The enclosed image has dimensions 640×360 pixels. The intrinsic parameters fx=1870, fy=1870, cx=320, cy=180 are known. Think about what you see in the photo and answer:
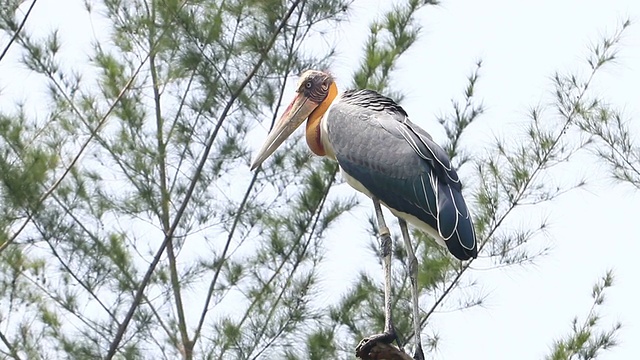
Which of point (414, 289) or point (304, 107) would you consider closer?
point (414, 289)

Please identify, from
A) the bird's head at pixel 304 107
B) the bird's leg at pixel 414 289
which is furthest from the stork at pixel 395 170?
the bird's head at pixel 304 107

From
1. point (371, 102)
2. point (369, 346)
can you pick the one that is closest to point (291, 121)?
A: point (371, 102)

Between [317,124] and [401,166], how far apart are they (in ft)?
1.51

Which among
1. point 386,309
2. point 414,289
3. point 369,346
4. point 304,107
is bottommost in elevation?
point 369,346

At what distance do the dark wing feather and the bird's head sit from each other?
24cm

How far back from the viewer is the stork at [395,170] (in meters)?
5.80

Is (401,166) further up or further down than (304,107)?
further down

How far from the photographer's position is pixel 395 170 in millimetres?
5941

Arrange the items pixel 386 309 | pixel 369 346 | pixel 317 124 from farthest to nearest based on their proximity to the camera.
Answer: pixel 317 124 < pixel 386 309 < pixel 369 346

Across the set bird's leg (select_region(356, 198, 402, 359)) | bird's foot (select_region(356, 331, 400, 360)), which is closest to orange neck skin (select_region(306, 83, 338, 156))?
bird's leg (select_region(356, 198, 402, 359))

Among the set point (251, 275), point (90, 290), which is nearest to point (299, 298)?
point (251, 275)

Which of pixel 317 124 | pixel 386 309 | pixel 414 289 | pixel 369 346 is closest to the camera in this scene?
pixel 369 346

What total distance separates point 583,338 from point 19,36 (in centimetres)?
256

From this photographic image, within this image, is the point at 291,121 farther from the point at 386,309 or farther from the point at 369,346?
the point at 369,346
